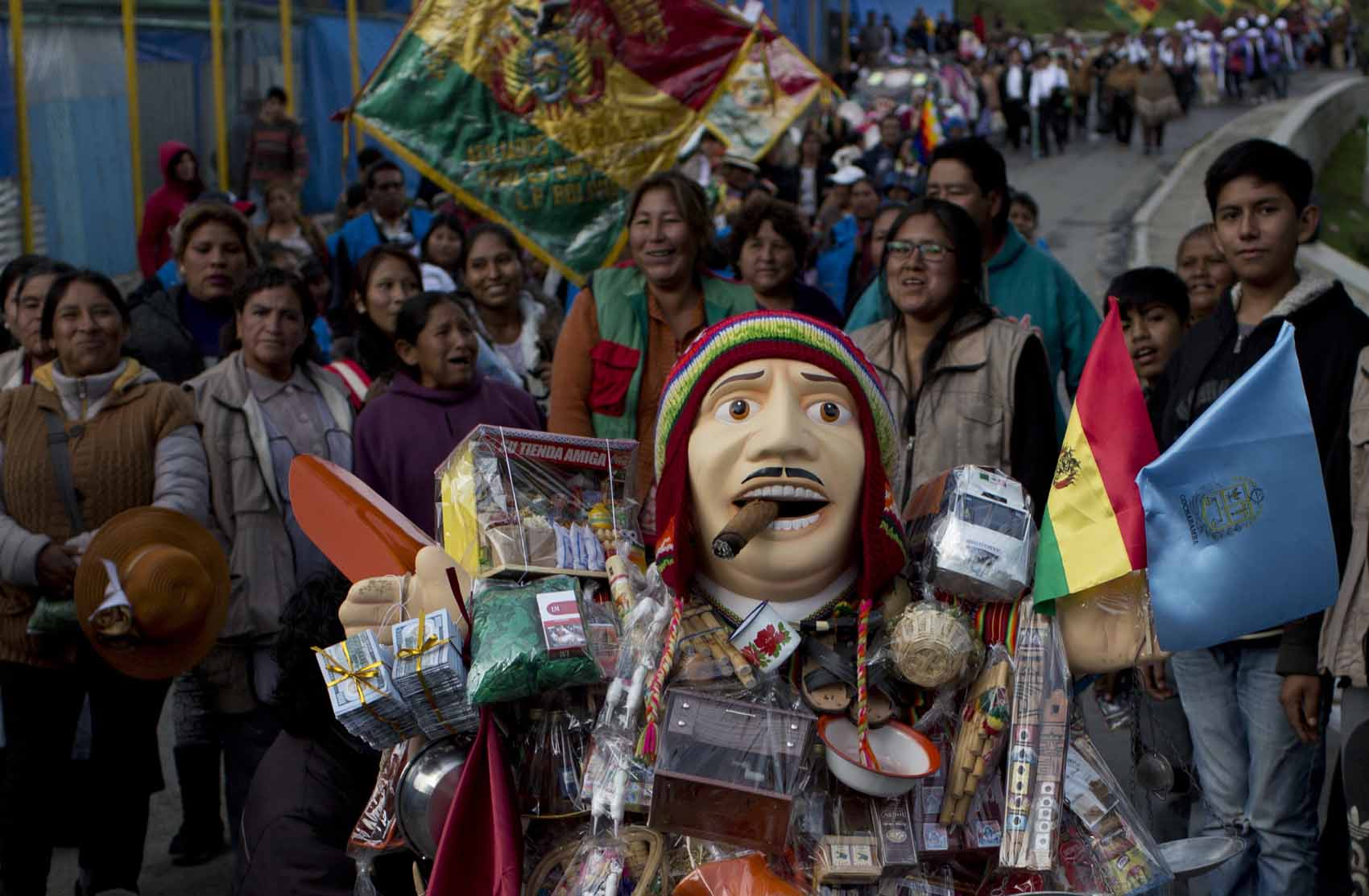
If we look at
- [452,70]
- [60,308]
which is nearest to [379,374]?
[60,308]

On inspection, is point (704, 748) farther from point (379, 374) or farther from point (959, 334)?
point (379, 374)

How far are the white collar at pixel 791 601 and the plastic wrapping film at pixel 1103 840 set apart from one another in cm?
53

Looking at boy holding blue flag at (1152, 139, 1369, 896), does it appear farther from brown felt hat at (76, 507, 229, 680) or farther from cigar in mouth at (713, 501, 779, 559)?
brown felt hat at (76, 507, 229, 680)

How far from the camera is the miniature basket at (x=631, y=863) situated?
2.96 metres

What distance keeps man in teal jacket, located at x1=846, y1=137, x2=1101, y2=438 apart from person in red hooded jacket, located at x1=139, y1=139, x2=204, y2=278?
5167mm

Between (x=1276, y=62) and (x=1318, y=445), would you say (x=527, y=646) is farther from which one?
(x=1276, y=62)

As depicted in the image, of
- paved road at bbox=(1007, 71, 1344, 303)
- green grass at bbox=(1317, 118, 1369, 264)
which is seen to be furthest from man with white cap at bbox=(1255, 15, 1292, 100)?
green grass at bbox=(1317, 118, 1369, 264)

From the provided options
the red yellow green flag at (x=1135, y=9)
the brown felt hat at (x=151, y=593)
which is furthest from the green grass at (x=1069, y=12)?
the brown felt hat at (x=151, y=593)

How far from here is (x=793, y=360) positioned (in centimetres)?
319

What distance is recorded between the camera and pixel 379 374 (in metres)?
5.72

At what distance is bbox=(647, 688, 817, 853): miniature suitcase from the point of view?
287 cm

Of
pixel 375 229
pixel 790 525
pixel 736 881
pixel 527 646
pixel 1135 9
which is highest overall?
pixel 1135 9

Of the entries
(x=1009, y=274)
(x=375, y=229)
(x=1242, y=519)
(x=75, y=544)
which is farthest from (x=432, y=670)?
(x=375, y=229)

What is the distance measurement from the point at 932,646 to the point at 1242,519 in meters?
0.59
